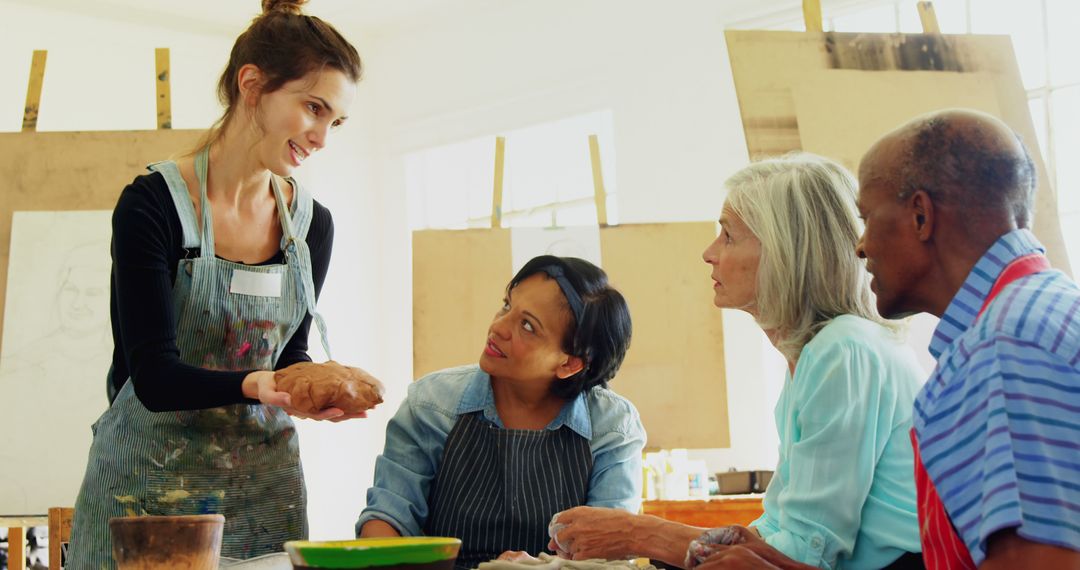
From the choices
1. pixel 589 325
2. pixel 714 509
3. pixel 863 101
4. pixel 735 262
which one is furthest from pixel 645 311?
pixel 735 262

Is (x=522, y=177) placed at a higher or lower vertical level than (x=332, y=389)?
higher

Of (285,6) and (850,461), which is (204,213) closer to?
(285,6)

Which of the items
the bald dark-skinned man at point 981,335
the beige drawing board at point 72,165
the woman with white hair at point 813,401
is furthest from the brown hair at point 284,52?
the beige drawing board at point 72,165

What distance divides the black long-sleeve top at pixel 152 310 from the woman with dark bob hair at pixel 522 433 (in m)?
0.40

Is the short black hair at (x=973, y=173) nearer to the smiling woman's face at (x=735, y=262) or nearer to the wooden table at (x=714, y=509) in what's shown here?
the smiling woman's face at (x=735, y=262)

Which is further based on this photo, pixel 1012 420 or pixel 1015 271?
pixel 1015 271

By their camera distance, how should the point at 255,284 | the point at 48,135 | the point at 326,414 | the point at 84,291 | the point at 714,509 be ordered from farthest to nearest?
1. the point at 84,291
2. the point at 714,509
3. the point at 48,135
4. the point at 255,284
5. the point at 326,414

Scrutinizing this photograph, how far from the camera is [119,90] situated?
599 centimetres

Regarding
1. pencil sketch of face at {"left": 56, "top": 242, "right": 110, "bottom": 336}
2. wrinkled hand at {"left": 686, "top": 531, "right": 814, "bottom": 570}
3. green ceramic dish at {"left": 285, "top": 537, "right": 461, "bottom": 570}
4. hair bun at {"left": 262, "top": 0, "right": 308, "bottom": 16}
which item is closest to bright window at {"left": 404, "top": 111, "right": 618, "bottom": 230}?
pencil sketch of face at {"left": 56, "top": 242, "right": 110, "bottom": 336}

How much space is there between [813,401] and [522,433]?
27.2 inches

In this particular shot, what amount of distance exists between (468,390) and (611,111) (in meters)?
3.80

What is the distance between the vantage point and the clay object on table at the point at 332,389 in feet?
5.01

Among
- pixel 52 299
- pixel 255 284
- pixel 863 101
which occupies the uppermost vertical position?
pixel 863 101

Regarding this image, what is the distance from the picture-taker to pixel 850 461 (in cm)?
145
